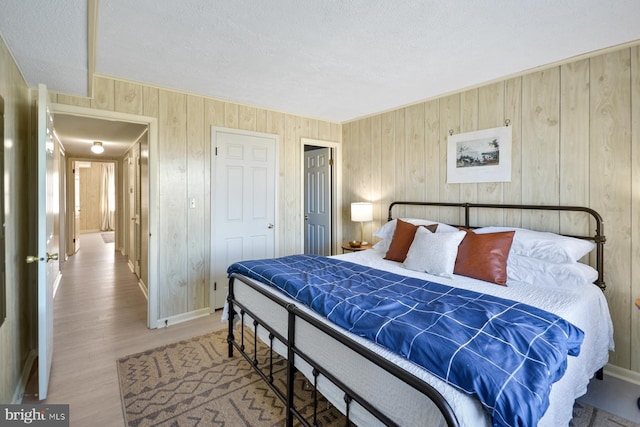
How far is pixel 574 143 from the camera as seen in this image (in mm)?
2613

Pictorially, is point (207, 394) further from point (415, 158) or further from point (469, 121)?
point (469, 121)

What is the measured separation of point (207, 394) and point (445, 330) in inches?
67.6

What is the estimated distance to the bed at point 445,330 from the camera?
1.12 metres

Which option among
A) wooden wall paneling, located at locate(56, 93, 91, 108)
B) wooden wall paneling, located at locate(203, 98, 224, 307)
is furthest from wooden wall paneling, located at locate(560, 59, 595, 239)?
wooden wall paneling, located at locate(56, 93, 91, 108)

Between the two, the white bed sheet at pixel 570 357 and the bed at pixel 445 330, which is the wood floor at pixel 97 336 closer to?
the bed at pixel 445 330

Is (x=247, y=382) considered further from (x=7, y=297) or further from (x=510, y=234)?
(x=510, y=234)

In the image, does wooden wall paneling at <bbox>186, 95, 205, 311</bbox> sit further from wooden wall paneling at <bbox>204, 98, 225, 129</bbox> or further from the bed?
the bed

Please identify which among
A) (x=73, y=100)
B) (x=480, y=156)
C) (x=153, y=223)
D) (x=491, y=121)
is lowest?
(x=153, y=223)

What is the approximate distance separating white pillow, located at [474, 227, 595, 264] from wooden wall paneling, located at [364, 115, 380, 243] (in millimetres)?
1816

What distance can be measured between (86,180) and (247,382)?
A: 11.4 metres

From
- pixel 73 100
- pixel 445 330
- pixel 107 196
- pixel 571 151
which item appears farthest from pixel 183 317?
pixel 107 196

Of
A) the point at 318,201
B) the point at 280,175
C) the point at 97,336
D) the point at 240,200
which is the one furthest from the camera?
the point at 318,201

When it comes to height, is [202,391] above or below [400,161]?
below

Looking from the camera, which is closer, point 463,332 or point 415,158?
point 463,332
